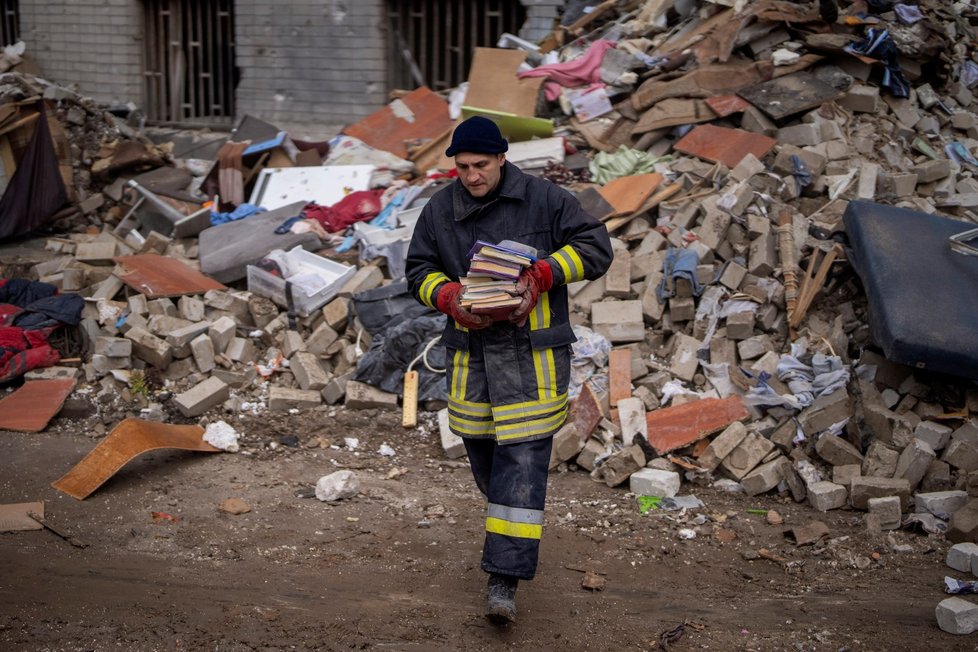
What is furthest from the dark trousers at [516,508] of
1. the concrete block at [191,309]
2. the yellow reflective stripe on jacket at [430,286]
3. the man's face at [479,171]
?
the concrete block at [191,309]

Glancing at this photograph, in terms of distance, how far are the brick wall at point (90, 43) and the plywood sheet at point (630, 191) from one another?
24.6ft

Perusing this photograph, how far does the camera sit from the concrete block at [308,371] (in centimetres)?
646

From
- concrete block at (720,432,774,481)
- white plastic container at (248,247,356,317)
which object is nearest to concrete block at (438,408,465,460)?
concrete block at (720,432,774,481)

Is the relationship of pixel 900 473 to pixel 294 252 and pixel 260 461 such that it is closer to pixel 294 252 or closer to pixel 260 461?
pixel 260 461

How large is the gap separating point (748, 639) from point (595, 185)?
204 inches

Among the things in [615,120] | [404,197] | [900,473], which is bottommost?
[900,473]

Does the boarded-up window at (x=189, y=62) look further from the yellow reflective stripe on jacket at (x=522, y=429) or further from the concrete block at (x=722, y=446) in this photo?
the yellow reflective stripe on jacket at (x=522, y=429)

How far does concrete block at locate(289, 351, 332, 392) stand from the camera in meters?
6.46

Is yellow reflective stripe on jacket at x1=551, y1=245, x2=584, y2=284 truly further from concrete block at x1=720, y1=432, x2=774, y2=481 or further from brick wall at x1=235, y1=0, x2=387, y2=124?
brick wall at x1=235, y1=0, x2=387, y2=124

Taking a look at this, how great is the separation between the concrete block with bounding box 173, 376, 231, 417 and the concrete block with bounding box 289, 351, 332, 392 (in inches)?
20.0

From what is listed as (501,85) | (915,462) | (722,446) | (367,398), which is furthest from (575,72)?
(915,462)

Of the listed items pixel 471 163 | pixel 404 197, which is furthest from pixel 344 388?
pixel 471 163

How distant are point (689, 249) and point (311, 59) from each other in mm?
6356

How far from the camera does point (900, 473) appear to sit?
4.98 meters
